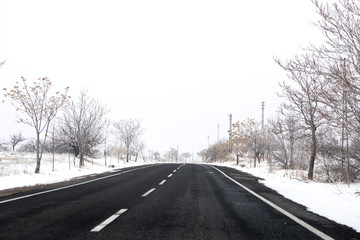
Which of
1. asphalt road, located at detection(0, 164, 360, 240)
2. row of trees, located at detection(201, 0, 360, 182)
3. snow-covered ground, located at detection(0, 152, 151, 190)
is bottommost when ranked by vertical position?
snow-covered ground, located at detection(0, 152, 151, 190)

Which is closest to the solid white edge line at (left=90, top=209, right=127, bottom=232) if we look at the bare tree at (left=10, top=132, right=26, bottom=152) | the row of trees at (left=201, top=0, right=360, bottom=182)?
the row of trees at (left=201, top=0, right=360, bottom=182)

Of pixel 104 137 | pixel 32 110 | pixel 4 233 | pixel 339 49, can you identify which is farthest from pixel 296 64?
pixel 104 137

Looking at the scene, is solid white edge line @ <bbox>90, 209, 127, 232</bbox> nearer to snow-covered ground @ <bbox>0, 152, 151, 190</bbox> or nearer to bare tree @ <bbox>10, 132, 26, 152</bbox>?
snow-covered ground @ <bbox>0, 152, 151, 190</bbox>

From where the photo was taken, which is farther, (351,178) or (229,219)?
(351,178)

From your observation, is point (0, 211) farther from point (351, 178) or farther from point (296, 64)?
point (351, 178)

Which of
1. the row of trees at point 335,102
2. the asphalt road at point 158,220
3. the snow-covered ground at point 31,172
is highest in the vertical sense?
the row of trees at point 335,102

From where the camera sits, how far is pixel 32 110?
1738 centimetres

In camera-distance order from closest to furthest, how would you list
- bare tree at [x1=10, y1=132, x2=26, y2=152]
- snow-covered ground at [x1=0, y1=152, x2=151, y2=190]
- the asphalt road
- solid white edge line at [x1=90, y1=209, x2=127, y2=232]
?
the asphalt road, solid white edge line at [x1=90, y1=209, x2=127, y2=232], snow-covered ground at [x1=0, y1=152, x2=151, y2=190], bare tree at [x1=10, y1=132, x2=26, y2=152]

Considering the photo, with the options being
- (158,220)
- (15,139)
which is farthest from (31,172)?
(15,139)

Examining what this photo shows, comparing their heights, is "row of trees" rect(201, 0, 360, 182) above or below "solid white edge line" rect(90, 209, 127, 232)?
above

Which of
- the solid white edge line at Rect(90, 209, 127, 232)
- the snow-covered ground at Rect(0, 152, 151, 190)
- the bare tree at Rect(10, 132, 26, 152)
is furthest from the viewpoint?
the bare tree at Rect(10, 132, 26, 152)

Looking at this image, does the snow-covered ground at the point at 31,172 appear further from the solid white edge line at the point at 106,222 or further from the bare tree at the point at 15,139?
the bare tree at the point at 15,139

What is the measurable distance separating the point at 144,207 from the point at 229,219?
7.18 feet

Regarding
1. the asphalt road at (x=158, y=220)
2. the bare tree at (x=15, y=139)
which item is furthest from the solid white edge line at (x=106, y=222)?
the bare tree at (x=15, y=139)
